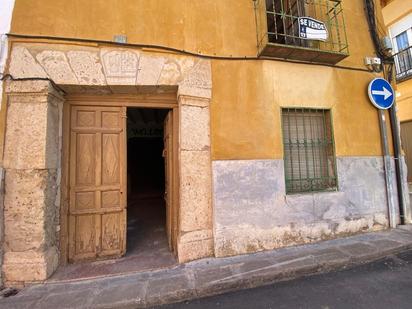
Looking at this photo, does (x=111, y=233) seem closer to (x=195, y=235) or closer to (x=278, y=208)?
(x=195, y=235)

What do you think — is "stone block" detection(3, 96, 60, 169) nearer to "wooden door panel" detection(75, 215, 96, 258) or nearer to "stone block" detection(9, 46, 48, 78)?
"stone block" detection(9, 46, 48, 78)

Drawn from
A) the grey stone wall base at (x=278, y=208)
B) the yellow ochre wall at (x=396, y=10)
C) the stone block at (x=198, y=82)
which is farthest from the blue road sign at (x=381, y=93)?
the yellow ochre wall at (x=396, y=10)

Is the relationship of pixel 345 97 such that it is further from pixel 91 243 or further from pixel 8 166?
pixel 8 166

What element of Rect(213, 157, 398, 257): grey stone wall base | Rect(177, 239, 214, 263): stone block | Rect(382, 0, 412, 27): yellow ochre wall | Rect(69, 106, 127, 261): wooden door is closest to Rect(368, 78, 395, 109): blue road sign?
Rect(213, 157, 398, 257): grey stone wall base

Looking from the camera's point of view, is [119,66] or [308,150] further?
[308,150]

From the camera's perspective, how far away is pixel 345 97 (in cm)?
446

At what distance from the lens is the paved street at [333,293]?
8.11 ft

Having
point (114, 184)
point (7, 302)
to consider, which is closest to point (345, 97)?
point (114, 184)

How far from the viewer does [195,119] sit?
3.62 meters

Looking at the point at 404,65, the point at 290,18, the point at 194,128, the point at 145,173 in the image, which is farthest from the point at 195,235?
the point at 404,65

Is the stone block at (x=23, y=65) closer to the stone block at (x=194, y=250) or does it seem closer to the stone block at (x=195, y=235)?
the stone block at (x=195, y=235)

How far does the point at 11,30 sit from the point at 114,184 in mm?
2534

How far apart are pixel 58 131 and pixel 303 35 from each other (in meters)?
4.24

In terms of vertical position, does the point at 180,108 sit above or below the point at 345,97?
below
